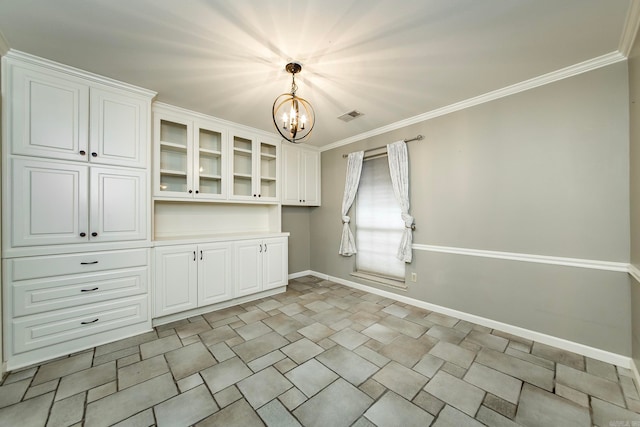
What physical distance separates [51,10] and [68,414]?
8.60ft

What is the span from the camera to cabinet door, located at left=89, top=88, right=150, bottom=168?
233cm

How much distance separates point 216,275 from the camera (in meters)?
3.17

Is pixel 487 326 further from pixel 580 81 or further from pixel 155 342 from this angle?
pixel 155 342

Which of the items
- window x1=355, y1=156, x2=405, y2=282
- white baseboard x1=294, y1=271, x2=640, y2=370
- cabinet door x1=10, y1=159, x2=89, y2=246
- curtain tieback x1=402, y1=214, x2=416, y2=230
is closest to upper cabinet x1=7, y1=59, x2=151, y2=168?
cabinet door x1=10, y1=159, x2=89, y2=246

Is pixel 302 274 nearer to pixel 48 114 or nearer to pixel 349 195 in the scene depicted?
pixel 349 195

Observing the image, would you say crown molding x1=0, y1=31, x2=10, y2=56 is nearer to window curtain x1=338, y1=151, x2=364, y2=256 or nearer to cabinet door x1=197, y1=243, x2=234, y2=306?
cabinet door x1=197, y1=243, x2=234, y2=306

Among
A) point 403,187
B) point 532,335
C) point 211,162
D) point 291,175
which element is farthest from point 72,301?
point 532,335

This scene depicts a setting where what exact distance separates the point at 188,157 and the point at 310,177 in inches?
83.1

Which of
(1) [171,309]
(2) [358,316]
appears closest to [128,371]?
(1) [171,309]

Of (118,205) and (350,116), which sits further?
(350,116)

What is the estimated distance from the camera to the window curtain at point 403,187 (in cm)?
330

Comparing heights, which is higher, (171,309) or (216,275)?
(216,275)

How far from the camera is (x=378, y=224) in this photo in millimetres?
3877

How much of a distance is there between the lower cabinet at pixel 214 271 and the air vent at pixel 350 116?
203cm
